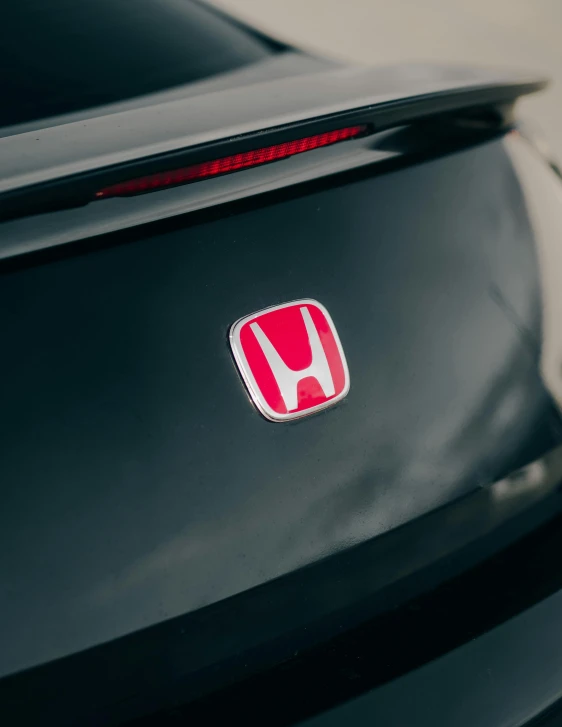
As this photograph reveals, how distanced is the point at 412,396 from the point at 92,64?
0.91 m

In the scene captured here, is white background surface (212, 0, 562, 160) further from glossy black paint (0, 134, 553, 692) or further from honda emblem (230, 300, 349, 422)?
honda emblem (230, 300, 349, 422)

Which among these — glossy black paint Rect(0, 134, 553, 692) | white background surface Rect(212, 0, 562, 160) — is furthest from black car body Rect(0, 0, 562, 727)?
white background surface Rect(212, 0, 562, 160)

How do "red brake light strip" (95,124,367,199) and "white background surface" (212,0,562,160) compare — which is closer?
"red brake light strip" (95,124,367,199)

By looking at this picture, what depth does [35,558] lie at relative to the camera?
3.11 feet

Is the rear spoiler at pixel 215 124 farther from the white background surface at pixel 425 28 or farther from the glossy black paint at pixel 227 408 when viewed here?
the white background surface at pixel 425 28

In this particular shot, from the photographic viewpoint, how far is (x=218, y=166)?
3.52 feet

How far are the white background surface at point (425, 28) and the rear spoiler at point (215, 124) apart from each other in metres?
4.50

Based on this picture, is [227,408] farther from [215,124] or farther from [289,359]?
[215,124]

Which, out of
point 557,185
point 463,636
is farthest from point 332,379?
point 557,185

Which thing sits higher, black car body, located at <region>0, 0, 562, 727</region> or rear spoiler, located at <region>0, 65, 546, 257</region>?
rear spoiler, located at <region>0, 65, 546, 257</region>

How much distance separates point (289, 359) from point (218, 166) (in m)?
0.25

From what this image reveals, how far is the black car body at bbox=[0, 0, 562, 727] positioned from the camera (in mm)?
973

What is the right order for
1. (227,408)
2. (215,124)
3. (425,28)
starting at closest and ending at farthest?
(227,408), (215,124), (425,28)

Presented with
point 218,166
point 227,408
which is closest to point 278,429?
point 227,408
